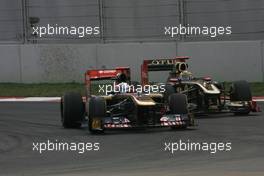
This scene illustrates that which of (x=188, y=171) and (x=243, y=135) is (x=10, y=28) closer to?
(x=243, y=135)

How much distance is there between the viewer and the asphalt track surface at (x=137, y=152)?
900 cm

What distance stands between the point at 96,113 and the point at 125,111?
90 centimetres

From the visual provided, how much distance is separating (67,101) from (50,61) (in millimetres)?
12555

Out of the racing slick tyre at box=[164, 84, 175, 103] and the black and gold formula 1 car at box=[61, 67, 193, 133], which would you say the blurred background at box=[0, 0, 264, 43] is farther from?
the black and gold formula 1 car at box=[61, 67, 193, 133]

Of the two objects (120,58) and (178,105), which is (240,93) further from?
(120,58)

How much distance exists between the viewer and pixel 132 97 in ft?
45.0

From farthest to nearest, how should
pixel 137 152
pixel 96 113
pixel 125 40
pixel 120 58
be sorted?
pixel 125 40, pixel 120 58, pixel 96 113, pixel 137 152

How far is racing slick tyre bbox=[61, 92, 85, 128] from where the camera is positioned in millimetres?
14242

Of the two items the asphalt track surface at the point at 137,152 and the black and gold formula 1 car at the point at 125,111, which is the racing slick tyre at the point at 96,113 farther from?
the asphalt track surface at the point at 137,152

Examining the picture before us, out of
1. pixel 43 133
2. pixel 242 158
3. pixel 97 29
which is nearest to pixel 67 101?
pixel 43 133

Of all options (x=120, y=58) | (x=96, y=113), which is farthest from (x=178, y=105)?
(x=120, y=58)

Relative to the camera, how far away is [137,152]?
1074 centimetres

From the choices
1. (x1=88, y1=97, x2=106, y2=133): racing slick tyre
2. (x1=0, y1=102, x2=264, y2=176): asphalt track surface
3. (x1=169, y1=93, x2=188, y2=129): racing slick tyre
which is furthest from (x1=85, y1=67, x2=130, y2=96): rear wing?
(x1=88, y1=97, x2=106, y2=133): racing slick tyre

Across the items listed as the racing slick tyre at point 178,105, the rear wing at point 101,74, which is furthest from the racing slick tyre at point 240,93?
the racing slick tyre at point 178,105
